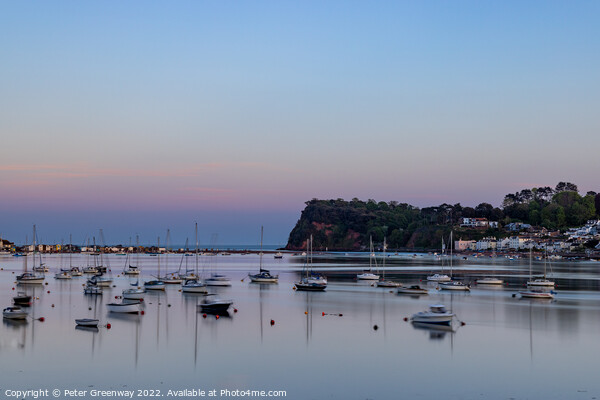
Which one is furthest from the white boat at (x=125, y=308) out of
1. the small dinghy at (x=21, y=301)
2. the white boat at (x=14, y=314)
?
the small dinghy at (x=21, y=301)

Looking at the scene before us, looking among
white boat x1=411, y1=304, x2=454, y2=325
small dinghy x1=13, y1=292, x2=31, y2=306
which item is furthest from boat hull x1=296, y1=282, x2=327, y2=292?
small dinghy x1=13, y1=292, x2=31, y2=306

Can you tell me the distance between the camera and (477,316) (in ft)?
153

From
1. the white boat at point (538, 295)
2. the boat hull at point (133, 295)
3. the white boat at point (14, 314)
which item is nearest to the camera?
the white boat at point (14, 314)

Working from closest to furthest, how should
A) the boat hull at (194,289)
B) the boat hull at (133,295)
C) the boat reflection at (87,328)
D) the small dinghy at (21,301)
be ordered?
the boat reflection at (87,328) < the small dinghy at (21,301) < the boat hull at (133,295) < the boat hull at (194,289)

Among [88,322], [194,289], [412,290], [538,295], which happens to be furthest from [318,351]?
[538,295]

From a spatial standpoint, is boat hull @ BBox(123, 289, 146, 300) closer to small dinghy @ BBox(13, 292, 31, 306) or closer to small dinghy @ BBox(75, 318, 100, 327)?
small dinghy @ BBox(13, 292, 31, 306)

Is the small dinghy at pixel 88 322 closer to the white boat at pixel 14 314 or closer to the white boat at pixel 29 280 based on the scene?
the white boat at pixel 14 314

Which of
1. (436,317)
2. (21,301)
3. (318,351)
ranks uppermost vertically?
(21,301)

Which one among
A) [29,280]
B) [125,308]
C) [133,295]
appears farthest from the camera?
[29,280]

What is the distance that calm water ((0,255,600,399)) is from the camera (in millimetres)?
25609

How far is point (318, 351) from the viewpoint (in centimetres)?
3300

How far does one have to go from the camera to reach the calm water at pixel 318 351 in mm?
25609

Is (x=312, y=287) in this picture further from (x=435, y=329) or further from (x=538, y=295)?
(x=435, y=329)

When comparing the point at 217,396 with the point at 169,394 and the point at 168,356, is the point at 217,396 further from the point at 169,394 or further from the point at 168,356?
the point at 168,356
